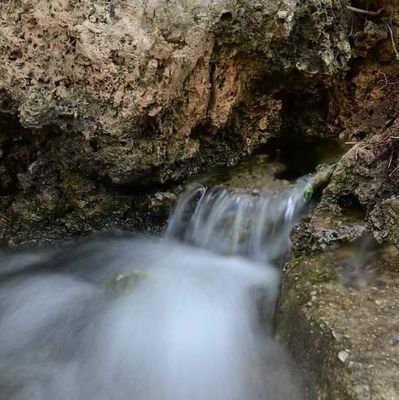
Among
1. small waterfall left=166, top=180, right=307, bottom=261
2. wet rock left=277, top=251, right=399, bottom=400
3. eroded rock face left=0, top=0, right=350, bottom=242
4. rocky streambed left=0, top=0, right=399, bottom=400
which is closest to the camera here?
wet rock left=277, top=251, right=399, bottom=400

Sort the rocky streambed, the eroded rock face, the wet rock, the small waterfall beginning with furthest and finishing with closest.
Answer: the small waterfall < the eroded rock face < the rocky streambed < the wet rock

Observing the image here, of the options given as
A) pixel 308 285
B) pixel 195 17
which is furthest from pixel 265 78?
pixel 308 285

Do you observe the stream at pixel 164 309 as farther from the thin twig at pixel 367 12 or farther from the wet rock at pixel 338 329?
the thin twig at pixel 367 12

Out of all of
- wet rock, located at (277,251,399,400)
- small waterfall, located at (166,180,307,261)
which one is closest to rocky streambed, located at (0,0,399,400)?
wet rock, located at (277,251,399,400)

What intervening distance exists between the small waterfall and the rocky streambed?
181mm

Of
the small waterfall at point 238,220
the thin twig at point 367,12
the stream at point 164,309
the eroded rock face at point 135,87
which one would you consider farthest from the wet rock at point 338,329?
the thin twig at point 367,12

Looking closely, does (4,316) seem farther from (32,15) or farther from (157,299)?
(32,15)

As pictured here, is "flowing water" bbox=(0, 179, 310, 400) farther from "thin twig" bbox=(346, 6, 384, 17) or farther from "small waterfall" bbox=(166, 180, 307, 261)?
"thin twig" bbox=(346, 6, 384, 17)

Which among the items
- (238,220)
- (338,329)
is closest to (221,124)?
(238,220)

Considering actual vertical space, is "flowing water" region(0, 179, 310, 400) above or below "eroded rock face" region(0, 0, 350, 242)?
below

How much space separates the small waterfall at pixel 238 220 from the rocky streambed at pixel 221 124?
0.18m

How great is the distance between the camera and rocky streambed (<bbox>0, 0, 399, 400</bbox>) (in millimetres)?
2639

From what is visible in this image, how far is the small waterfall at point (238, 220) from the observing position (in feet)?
12.1

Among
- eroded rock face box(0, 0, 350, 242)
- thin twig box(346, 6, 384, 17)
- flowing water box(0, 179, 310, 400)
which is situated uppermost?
thin twig box(346, 6, 384, 17)
